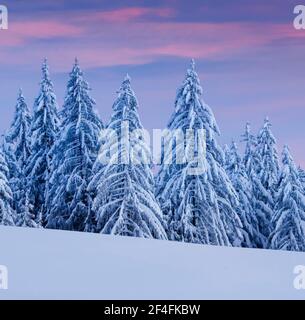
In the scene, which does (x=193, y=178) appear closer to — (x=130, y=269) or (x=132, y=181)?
(x=132, y=181)

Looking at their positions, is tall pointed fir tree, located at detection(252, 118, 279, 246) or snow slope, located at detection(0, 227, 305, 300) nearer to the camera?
snow slope, located at detection(0, 227, 305, 300)

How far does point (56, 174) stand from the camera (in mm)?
5285

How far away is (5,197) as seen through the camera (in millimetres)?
5262

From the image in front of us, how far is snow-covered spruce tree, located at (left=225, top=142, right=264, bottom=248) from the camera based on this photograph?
5.26m

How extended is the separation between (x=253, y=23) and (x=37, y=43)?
1207 millimetres

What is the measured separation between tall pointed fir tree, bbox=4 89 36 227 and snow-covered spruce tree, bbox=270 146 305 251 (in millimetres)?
1376

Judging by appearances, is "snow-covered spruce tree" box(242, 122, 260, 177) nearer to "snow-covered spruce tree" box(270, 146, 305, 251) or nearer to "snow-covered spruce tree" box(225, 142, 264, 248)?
"snow-covered spruce tree" box(225, 142, 264, 248)

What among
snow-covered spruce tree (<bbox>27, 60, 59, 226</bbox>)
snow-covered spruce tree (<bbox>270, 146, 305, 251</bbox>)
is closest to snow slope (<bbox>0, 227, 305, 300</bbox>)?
snow-covered spruce tree (<bbox>270, 146, 305, 251</bbox>)

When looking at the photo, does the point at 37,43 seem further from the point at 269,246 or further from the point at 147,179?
the point at 269,246

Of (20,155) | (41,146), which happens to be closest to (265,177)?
(41,146)

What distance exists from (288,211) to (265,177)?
234 mm
